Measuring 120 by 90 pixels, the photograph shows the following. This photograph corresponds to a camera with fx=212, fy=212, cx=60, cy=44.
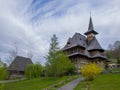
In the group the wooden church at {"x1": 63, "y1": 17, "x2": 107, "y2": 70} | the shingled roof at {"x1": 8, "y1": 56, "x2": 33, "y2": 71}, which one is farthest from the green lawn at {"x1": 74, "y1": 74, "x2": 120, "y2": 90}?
the shingled roof at {"x1": 8, "y1": 56, "x2": 33, "y2": 71}

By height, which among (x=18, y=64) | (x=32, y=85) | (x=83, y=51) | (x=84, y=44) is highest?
(x=84, y=44)

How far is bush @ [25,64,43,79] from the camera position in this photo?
56.4 meters

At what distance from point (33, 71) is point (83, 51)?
16.1 metres

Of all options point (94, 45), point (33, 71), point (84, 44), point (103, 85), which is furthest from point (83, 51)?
point (103, 85)

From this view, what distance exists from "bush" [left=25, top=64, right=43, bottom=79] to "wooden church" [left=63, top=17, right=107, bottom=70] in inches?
391

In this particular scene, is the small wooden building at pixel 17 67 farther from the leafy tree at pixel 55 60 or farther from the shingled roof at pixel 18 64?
the leafy tree at pixel 55 60

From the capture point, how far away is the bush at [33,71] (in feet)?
185

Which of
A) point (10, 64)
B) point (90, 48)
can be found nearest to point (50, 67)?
point (90, 48)

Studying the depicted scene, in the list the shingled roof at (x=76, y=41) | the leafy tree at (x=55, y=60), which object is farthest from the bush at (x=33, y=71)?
the shingled roof at (x=76, y=41)

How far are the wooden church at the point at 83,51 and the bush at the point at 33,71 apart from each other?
9943 mm

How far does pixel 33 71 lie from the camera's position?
57.0 metres

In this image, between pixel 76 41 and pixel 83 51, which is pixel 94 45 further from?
pixel 76 41

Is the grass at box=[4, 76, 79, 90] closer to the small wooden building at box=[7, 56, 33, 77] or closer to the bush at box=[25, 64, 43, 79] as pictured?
the bush at box=[25, 64, 43, 79]

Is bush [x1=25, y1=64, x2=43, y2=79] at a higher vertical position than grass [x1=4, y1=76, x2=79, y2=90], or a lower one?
higher
